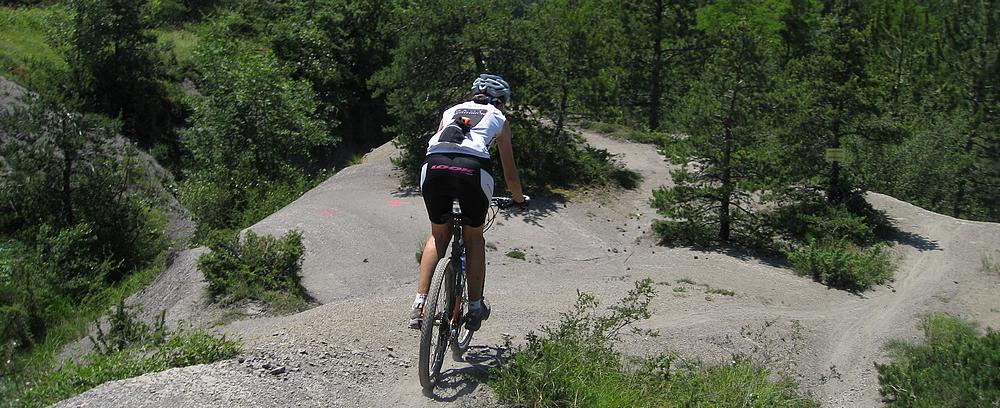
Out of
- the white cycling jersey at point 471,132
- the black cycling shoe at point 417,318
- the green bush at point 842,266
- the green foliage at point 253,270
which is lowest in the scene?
the green bush at point 842,266

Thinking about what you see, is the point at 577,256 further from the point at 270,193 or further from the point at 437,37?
the point at 270,193

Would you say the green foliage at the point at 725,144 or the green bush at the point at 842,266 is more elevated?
the green foliage at the point at 725,144

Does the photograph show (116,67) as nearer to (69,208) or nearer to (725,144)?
(69,208)

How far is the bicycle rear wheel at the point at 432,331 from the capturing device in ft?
16.2

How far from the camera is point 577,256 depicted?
480 inches

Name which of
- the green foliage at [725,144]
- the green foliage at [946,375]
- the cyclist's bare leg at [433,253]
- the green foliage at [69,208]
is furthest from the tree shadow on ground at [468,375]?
the green foliage at [69,208]

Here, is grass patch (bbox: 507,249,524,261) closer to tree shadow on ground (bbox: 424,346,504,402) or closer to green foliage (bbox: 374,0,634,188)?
green foliage (bbox: 374,0,634,188)

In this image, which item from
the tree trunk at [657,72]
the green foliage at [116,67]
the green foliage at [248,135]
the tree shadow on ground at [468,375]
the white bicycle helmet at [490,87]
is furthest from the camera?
the tree trunk at [657,72]

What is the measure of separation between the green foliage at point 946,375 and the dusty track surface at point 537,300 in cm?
22

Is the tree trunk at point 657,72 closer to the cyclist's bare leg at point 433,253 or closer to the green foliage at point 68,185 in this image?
the green foliage at point 68,185

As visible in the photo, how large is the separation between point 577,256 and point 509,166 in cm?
695

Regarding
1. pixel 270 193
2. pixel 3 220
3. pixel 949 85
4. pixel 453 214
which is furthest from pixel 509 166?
pixel 949 85

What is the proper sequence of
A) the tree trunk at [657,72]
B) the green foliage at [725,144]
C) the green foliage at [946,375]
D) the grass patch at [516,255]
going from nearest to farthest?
the green foliage at [946,375] → the grass patch at [516,255] → the green foliage at [725,144] → the tree trunk at [657,72]

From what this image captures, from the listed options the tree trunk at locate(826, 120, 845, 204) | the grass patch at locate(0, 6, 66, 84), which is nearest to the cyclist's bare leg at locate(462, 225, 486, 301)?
the tree trunk at locate(826, 120, 845, 204)
